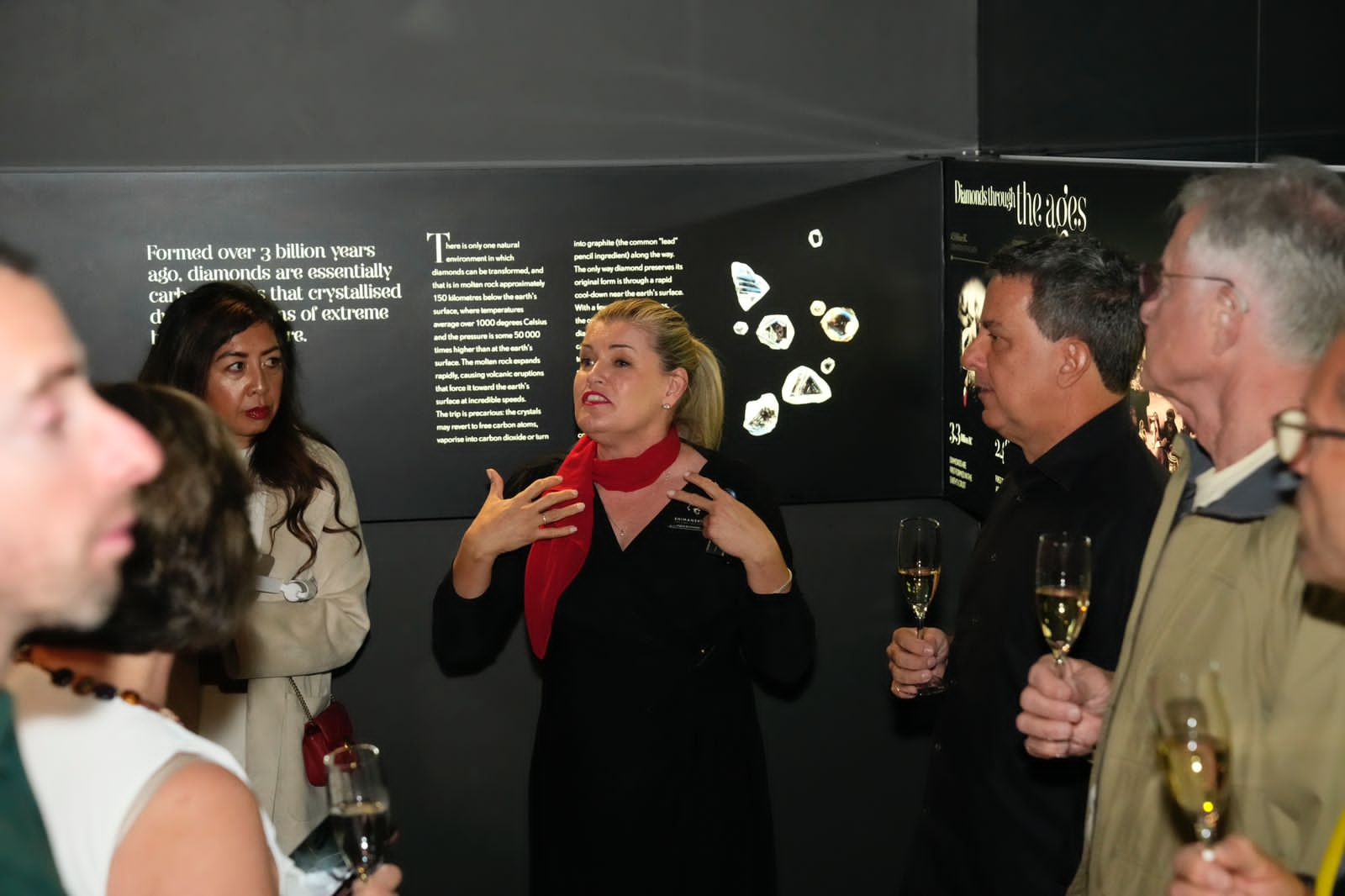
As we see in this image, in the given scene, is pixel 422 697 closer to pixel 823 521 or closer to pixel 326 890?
pixel 823 521

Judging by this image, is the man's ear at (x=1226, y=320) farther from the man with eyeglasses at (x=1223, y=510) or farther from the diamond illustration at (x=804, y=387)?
the diamond illustration at (x=804, y=387)

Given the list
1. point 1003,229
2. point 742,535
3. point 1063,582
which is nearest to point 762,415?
point 1003,229

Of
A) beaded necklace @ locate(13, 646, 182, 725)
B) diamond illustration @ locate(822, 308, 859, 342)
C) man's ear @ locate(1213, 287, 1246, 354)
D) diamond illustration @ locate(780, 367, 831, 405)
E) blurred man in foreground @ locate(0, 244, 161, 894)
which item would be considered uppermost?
diamond illustration @ locate(822, 308, 859, 342)

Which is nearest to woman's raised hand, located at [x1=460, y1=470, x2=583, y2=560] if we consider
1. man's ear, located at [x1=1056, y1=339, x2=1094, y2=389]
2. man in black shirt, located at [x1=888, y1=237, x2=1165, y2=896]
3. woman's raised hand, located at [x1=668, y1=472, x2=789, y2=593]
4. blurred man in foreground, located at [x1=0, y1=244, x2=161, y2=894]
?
woman's raised hand, located at [x1=668, y1=472, x2=789, y2=593]

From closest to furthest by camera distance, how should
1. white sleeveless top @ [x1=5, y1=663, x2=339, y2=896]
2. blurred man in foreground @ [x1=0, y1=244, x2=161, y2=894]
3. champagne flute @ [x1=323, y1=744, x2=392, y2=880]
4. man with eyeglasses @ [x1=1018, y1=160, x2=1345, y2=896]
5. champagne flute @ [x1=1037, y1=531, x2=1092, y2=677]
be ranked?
blurred man in foreground @ [x1=0, y1=244, x2=161, y2=894] → white sleeveless top @ [x1=5, y1=663, x2=339, y2=896] → champagne flute @ [x1=323, y1=744, x2=392, y2=880] → man with eyeglasses @ [x1=1018, y1=160, x2=1345, y2=896] → champagne flute @ [x1=1037, y1=531, x2=1092, y2=677]

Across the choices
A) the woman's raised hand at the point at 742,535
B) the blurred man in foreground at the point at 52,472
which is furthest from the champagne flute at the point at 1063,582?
the blurred man in foreground at the point at 52,472

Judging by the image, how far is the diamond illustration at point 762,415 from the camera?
15.7 ft

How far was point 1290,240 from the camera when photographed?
2.37 metres

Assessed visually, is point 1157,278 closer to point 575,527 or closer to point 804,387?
point 575,527

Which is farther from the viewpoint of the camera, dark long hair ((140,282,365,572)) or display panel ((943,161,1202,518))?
dark long hair ((140,282,365,572))

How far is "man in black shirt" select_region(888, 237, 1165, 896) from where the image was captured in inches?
118

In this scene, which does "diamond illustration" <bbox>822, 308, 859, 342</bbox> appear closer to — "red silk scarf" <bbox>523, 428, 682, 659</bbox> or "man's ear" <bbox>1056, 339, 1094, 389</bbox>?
"red silk scarf" <bbox>523, 428, 682, 659</bbox>

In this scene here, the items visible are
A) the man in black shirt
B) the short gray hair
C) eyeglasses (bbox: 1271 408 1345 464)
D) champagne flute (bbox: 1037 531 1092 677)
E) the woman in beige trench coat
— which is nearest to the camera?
eyeglasses (bbox: 1271 408 1345 464)

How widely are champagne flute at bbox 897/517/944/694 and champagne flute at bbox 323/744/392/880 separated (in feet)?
5.04
